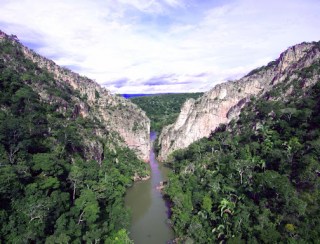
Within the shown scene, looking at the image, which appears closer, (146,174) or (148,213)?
(148,213)

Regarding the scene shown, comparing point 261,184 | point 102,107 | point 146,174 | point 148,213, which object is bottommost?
point 148,213

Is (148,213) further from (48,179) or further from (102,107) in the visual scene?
(102,107)

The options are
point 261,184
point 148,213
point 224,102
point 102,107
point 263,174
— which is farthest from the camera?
point 224,102

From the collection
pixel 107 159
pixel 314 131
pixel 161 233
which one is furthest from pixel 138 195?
pixel 314 131

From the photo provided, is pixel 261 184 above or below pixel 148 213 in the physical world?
above

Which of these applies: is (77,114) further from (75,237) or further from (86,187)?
(75,237)

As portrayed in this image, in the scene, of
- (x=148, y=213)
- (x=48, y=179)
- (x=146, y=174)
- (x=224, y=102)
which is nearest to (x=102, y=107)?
(x=146, y=174)

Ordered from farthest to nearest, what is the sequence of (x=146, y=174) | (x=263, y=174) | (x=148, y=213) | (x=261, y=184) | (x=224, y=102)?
1. (x=224, y=102)
2. (x=146, y=174)
3. (x=148, y=213)
4. (x=263, y=174)
5. (x=261, y=184)
